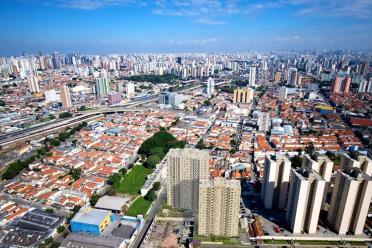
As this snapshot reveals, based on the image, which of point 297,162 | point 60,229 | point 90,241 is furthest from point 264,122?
point 60,229

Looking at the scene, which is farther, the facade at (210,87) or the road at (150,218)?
the facade at (210,87)

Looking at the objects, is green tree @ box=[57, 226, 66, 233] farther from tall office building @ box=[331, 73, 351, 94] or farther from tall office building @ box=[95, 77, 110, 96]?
tall office building @ box=[331, 73, 351, 94]

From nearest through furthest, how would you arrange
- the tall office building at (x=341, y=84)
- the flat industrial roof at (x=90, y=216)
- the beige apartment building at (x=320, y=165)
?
1. the flat industrial roof at (x=90, y=216)
2. the beige apartment building at (x=320, y=165)
3. the tall office building at (x=341, y=84)

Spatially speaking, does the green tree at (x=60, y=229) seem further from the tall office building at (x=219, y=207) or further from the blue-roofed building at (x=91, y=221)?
the tall office building at (x=219, y=207)

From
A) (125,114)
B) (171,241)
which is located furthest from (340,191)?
(125,114)

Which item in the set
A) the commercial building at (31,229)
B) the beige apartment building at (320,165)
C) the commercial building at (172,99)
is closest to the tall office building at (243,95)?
the commercial building at (172,99)

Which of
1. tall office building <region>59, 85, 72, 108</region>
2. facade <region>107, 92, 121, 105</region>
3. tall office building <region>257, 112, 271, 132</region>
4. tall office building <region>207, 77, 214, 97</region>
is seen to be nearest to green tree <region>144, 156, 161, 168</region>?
tall office building <region>257, 112, 271, 132</region>

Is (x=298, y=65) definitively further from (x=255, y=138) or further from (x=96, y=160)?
(x=96, y=160)
